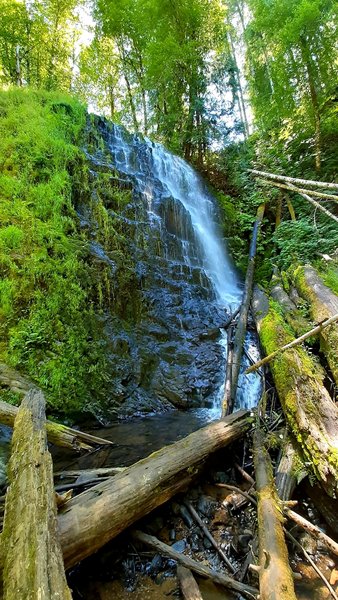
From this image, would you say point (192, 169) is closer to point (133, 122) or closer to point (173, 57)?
point (173, 57)

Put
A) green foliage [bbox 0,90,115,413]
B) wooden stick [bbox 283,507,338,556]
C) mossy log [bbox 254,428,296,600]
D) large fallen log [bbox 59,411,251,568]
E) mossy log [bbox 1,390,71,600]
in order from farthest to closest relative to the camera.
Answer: green foliage [bbox 0,90,115,413]
wooden stick [bbox 283,507,338,556]
large fallen log [bbox 59,411,251,568]
mossy log [bbox 254,428,296,600]
mossy log [bbox 1,390,71,600]

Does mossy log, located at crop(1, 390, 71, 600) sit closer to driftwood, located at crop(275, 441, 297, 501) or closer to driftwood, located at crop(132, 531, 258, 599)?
driftwood, located at crop(132, 531, 258, 599)

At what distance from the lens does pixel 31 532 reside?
159 cm

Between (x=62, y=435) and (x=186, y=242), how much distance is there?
20.4 ft

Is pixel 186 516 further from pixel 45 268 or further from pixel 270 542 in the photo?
pixel 45 268

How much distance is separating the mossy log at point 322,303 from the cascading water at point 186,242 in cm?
162

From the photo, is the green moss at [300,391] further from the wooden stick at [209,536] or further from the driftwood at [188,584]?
the driftwood at [188,584]

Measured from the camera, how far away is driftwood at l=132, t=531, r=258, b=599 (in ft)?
6.80

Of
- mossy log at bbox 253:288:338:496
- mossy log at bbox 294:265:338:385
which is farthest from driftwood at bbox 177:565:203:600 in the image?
mossy log at bbox 294:265:338:385

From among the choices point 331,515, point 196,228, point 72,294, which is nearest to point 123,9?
point 196,228

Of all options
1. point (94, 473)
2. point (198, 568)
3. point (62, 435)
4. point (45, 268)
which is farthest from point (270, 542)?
point (45, 268)

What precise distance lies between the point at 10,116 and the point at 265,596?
785 cm

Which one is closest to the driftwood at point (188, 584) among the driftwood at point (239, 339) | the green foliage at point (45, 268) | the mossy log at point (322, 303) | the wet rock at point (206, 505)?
the wet rock at point (206, 505)

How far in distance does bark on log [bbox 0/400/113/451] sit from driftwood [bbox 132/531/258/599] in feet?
4.94
